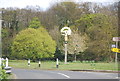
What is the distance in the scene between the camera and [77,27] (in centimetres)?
3709

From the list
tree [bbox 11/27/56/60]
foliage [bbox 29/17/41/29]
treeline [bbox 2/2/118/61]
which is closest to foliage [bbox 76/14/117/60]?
treeline [bbox 2/2/118/61]

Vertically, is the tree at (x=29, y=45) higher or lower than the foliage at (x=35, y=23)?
lower

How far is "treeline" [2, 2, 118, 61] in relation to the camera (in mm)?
31281

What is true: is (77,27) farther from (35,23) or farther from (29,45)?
(29,45)

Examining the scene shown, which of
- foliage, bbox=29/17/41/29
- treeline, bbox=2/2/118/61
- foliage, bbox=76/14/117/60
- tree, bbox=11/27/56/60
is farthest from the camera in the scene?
foliage, bbox=29/17/41/29

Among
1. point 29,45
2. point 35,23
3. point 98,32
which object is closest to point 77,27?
point 98,32

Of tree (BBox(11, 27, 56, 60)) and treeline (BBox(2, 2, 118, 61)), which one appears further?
tree (BBox(11, 27, 56, 60))

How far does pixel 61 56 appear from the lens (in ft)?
122

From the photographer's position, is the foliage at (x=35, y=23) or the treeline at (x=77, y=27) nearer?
the treeline at (x=77, y=27)

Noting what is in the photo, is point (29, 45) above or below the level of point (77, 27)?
below

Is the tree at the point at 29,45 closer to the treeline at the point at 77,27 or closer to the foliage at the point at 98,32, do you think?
the treeline at the point at 77,27

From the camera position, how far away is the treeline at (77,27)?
3128 centimetres

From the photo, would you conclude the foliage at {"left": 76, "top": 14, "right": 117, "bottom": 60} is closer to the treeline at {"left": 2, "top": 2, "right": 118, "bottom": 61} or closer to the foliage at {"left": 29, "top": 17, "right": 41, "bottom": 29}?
the treeline at {"left": 2, "top": 2, "right": 118, "bottom": 61}

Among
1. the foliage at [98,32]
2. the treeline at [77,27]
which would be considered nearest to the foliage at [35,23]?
the treeline at [77,27]
